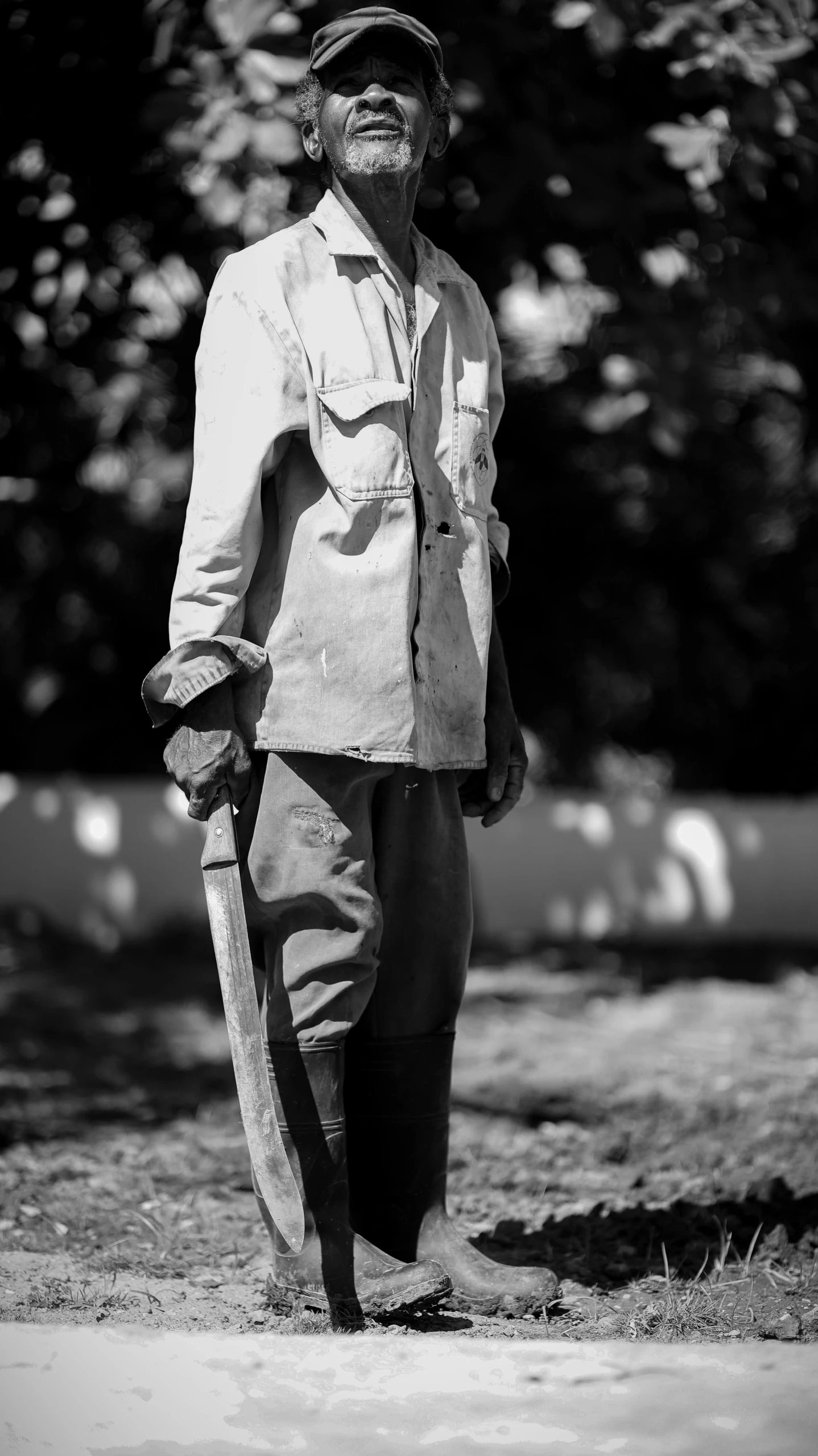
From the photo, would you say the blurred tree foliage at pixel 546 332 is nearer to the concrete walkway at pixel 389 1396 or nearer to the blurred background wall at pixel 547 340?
the blurred background wall at pixel 547 340

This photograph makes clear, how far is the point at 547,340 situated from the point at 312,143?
17.8ft

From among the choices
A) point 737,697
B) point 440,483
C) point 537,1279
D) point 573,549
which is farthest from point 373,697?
point 737,697

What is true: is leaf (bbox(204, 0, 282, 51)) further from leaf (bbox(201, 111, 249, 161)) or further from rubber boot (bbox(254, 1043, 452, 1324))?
rubber boot (bbox(254, 1043, 452, 1324))

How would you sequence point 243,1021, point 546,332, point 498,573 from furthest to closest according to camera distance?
point 546,332 → point 498,573 → point 243,1021

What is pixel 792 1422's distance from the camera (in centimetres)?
230

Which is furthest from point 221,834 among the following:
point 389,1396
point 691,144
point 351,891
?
point 691,144

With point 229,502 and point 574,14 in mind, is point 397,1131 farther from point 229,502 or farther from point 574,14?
point 574,14

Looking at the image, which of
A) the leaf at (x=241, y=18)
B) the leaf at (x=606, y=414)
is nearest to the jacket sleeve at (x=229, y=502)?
the leaf at (x=241, y=18)

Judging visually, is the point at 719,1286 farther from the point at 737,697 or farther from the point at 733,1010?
the point at 737,697

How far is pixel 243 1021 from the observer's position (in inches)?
104

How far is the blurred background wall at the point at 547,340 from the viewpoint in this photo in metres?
4.88

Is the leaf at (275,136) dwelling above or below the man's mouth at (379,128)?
below

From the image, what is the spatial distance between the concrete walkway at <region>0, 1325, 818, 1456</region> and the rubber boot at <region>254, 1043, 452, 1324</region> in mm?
247

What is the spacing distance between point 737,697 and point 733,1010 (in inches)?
124
